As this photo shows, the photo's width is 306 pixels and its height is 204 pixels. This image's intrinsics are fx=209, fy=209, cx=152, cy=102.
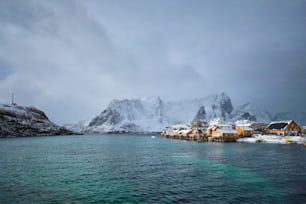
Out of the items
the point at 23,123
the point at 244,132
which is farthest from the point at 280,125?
the point at 23,123

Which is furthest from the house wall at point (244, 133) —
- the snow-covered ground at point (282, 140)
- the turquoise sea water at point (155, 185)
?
the turquoise sea water at point (155, 185)

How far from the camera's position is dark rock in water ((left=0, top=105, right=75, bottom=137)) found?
142 metres

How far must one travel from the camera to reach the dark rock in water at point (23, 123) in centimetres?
14188

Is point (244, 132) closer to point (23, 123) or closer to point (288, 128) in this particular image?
point (288, 128)


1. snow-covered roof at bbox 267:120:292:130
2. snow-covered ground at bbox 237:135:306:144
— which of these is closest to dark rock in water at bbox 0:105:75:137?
snow-covered ground at bbox 237:135:306:144

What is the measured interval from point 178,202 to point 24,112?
18797 cm

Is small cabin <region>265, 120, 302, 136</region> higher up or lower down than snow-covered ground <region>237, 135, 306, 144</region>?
higher up

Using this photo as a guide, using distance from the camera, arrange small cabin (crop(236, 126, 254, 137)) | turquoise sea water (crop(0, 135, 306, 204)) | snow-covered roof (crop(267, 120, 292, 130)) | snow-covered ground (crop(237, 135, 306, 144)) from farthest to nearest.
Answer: small cabin (crop(236, 126, 254, 137)) < snow-covered roof (crop(267, 120, 292, 130)) < snow-covered ground (crop(237, 135, 306, 144)) < turquoise sea water (crop(0, 135, 306, 204))

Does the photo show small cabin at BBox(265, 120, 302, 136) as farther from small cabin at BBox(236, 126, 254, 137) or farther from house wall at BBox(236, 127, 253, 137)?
house wall at BBox(236, 127, 253, 137)

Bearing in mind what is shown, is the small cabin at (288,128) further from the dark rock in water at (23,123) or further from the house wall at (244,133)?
the dark rock in water at (23,123)

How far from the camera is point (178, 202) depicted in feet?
53.8

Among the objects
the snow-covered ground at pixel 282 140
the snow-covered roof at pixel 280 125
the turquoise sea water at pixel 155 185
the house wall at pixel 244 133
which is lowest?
the turquoise sea water at pixel 155 185

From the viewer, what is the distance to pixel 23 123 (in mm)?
155125

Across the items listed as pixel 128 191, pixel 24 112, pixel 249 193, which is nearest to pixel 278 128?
pixel 249 193
